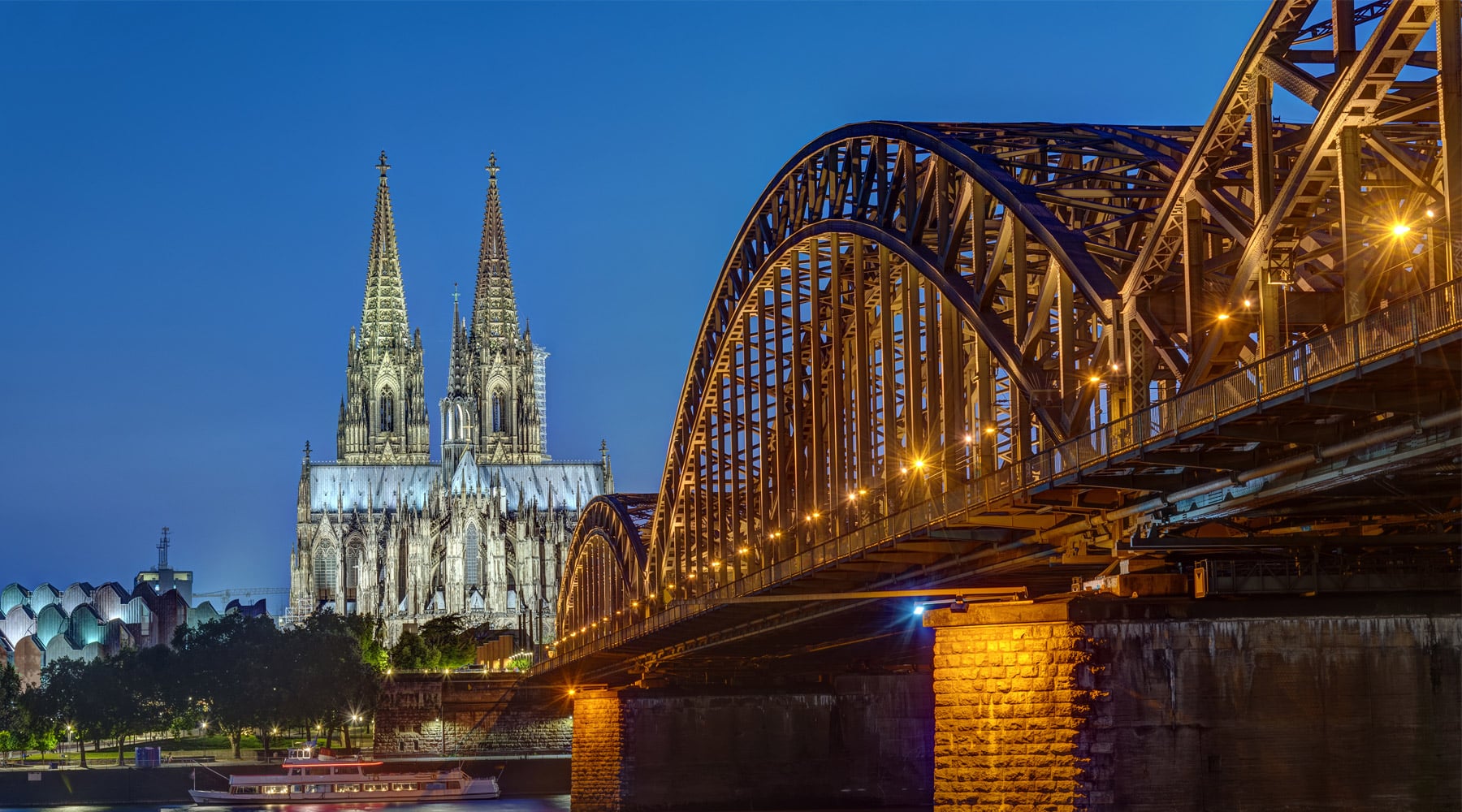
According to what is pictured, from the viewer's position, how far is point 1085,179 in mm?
47688

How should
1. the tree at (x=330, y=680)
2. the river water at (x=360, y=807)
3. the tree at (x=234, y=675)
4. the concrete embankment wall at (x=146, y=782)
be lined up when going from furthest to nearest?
the tree at (x=330, y=680) < the tree at (x=234, y=675) < the concrete embankment wall at (x=146, y=782) < the river water at (x=360, y=807)

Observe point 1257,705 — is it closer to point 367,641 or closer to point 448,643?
point 367,641

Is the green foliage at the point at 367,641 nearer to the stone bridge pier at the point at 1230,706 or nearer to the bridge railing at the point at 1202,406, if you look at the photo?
the bridge railing at the point at 1202,406

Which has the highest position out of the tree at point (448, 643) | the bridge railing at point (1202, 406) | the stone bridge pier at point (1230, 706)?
the bridge railing at point (1202, 406)

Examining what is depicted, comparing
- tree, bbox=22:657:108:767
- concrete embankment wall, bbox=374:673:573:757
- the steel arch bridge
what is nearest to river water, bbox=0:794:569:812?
concrete embankment wall, bbox=374:673:573:757

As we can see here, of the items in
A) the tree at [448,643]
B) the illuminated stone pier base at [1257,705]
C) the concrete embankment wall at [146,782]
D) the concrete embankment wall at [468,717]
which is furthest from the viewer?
the tree at [448,643]

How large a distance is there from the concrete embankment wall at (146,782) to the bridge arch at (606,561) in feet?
31.9

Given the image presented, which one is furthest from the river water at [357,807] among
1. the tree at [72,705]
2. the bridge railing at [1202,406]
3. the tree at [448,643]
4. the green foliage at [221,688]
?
the bridge railing at [1202,406]

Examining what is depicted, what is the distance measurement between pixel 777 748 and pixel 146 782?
55.5 metres

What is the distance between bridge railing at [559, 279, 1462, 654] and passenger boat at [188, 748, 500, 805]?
76422mm

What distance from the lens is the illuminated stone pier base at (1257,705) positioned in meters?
38.1

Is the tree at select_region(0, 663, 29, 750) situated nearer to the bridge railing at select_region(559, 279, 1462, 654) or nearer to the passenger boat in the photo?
the passenger boat

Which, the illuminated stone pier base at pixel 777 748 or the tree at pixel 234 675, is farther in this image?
the tree at pixel 234 675

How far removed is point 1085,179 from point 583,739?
56.3 m
